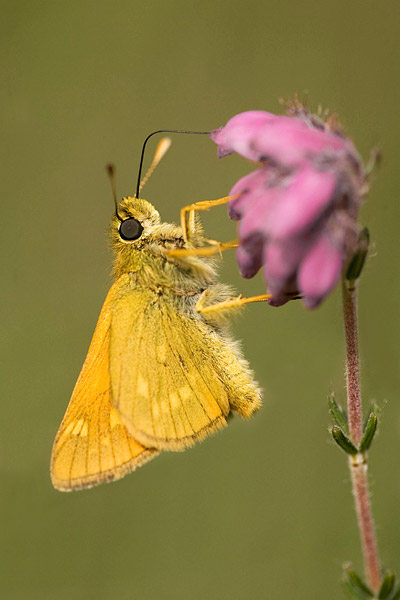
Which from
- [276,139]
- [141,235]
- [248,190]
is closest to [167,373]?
[141,235]

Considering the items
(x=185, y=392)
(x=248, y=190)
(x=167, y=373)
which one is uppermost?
(x=248, y=190)

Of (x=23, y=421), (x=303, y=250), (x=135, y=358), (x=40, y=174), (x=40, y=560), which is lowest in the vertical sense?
(x=40, y=560)

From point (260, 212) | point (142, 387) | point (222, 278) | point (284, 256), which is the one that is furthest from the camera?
point (222, 278)

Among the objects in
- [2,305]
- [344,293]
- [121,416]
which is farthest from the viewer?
[2,305]

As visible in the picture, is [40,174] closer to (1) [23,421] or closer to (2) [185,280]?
(1) [23,421]

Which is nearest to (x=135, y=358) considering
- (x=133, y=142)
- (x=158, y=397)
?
(x=158, y=397)

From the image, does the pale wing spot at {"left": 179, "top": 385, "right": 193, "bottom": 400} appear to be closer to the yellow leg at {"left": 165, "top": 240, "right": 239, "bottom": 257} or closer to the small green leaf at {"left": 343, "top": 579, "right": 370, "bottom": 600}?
the yellow leg at {"left": 165, "top": 240, "right": 239, "bottom": 257}

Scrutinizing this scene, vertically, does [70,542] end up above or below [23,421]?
below

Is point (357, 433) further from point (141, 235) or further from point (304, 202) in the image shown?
point (141, 235)
